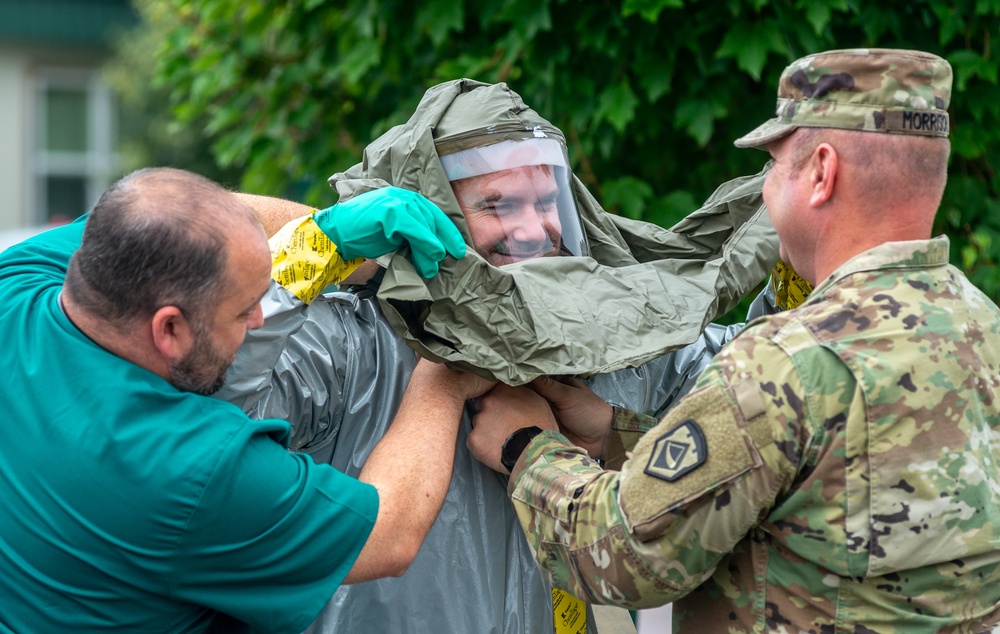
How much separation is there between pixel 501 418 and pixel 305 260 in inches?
19.5

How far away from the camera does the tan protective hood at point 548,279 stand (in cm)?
212

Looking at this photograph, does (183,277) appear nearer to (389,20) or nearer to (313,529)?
(313,529)

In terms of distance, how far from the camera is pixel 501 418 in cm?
219

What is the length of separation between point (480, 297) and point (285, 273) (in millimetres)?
378

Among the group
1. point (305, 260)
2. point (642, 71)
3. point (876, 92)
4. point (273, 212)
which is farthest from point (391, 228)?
point (642, 71)

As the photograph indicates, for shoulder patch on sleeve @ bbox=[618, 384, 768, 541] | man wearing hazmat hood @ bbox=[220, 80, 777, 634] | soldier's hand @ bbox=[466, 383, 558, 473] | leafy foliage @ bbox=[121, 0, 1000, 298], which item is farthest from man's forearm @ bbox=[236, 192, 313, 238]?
leafy foliage @ bbox=[121, 0, 1000, 298]

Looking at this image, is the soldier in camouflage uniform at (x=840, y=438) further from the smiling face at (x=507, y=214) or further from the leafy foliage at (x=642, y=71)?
the leafy foliage at (x=642, y=71)

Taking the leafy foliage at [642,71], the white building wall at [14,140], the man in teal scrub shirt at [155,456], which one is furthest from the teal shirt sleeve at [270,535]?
the white building wall at [14,140]

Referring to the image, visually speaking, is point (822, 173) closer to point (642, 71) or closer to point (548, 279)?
point (548, 279)

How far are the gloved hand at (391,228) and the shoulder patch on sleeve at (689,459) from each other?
59 cm

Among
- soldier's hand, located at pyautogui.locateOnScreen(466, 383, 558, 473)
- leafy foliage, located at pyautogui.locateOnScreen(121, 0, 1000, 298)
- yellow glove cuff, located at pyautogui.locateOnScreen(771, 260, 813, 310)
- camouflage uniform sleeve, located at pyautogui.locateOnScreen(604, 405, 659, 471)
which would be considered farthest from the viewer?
leafy foliage, located at pyautogui.locateOnScreen(121, 0, 1000, 298)

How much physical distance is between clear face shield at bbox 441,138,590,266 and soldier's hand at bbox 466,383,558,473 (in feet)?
1.03

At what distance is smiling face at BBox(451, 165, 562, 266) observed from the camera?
94.0 inches

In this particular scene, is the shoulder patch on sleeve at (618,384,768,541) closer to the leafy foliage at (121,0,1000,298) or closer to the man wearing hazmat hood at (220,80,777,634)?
the man wearing hazmat hood at (220,80,777,634)
